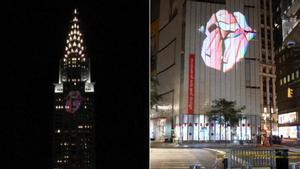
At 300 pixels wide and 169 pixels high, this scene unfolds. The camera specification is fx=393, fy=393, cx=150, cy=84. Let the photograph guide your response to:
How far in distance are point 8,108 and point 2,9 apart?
151 inches

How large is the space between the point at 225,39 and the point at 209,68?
2.43m

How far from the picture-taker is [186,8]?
80.5 ft

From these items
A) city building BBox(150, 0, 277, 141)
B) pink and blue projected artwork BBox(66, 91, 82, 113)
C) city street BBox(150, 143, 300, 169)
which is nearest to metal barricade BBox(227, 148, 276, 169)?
city street BBox(150, 143, 300, 169)

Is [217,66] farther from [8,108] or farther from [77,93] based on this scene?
[8,108]

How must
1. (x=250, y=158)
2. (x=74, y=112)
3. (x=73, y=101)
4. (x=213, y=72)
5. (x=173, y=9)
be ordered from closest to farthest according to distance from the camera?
(x=250, y=158)
(x=74, y=112)
(x=73, y=101)
(x=213, y=72)
(x=173, y=9)

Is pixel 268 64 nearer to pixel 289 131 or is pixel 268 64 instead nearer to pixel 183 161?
pixel 289 131

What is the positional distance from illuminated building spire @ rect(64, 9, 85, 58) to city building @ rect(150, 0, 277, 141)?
766 cm

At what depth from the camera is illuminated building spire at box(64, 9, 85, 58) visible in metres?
17.5

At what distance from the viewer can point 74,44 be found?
17969 mm

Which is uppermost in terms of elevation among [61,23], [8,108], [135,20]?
[61,23]

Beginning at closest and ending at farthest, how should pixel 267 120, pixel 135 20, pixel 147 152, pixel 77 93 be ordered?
pixel 147 152
pixel 135 20
pixel 77 93
pixel 267 120

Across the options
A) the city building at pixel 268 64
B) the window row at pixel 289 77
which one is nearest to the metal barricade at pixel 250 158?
the city building at pixel 268 64

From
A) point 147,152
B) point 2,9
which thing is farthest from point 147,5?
point 2,9

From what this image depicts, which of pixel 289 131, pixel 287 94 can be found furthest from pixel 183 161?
pixel 287 94
